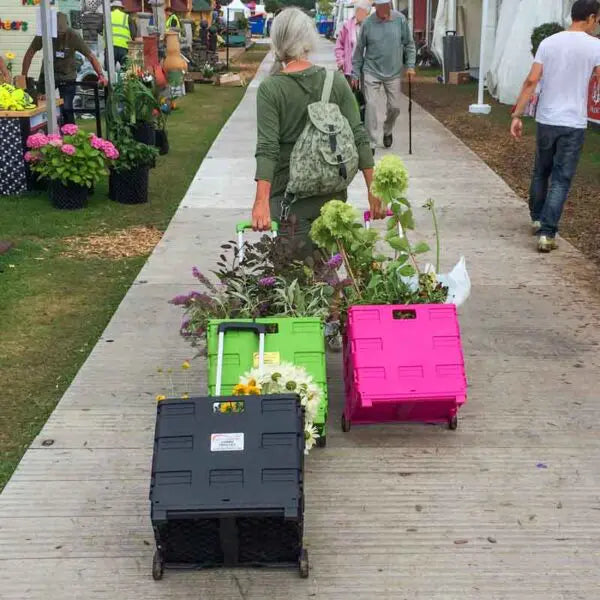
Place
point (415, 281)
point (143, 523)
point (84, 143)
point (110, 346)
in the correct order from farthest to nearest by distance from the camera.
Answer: point (84, 143) < point (110, 346) < point (415, 281) < point (143, 523)

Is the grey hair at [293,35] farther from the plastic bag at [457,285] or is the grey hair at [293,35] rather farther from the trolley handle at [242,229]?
the plastic bag at [457,285]

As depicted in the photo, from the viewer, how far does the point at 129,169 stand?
9.14 m

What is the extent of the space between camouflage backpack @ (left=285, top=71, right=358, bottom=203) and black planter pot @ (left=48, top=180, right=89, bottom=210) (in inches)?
185

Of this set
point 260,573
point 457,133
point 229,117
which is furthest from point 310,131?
point 229,117

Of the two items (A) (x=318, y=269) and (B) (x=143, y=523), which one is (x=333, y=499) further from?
(A) (x=318, y=269)

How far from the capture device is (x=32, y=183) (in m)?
9.67

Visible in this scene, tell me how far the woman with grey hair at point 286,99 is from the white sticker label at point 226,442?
1475 mm

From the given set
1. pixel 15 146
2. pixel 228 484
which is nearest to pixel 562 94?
pixel 228 484

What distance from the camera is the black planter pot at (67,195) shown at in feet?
29.1

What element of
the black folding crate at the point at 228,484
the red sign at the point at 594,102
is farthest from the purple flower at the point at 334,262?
the red sign at the point at 594,102

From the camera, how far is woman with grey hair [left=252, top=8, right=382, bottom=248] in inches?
178

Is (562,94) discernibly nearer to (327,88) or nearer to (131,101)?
(327,88)

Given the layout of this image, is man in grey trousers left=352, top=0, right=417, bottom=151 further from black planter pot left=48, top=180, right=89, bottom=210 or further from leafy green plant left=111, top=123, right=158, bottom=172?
black planter pot left=48, top=180, right=89, bottom=210

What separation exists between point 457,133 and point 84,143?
740 centimetres
